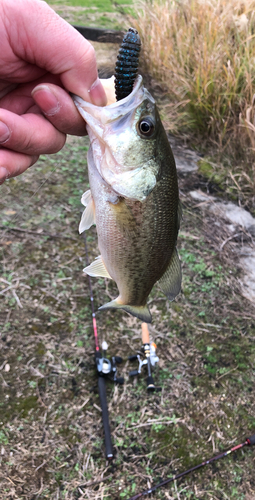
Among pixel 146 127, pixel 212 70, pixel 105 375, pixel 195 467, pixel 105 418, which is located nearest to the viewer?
pixel 146 127

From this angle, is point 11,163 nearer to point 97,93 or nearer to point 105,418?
point 97,93

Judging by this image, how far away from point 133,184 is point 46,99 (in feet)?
1.56

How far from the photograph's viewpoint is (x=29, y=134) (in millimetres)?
1380

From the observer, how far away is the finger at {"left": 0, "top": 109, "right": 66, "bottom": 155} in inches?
50.8

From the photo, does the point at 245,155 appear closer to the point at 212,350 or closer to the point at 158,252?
the point at 212,350

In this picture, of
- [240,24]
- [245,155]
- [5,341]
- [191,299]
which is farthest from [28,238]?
[240,24]

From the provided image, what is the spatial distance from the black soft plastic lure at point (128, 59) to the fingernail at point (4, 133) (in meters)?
0.45

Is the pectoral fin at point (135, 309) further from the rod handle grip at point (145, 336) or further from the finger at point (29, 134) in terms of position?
the rod handle grip at point (145, 336)

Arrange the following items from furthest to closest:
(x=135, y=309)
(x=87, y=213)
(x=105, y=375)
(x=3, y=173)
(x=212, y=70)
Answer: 1. (x=212, y=70)
2. (x=105, y=375)
3. (x=135, y=309)
4. (x=87, y=213)
5. (x=3, y=173)

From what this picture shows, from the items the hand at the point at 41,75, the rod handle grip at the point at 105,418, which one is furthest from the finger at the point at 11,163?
the rod handle grip at the point at 105,418

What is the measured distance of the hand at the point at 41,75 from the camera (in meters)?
1.24

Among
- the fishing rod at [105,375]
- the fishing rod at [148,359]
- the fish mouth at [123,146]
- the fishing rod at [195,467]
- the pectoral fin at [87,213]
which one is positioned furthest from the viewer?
the fishing rod at [148,359]

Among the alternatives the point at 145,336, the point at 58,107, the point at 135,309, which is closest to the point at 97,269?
the point at 135,309

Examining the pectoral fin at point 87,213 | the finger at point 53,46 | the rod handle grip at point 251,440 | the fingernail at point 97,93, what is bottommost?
the rod handle grip at point 251,440
